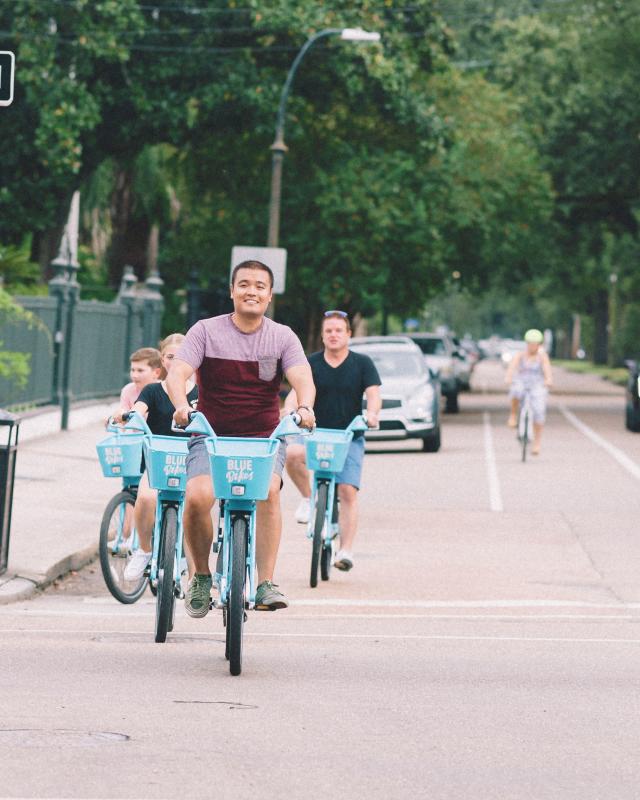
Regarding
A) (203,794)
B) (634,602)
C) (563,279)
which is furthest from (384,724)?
(563,279)

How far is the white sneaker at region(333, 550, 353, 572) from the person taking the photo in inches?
467

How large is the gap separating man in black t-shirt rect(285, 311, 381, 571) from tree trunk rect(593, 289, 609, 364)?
83.0m

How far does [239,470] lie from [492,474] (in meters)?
14.1

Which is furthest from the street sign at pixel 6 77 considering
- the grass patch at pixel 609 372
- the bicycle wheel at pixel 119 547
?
the grass patch at pixel 609 372

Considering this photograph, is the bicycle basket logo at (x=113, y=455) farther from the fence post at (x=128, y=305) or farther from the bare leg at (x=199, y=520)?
the fence post at (x=128, y=305)

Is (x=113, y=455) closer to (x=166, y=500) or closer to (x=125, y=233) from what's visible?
(x=166, y=500)

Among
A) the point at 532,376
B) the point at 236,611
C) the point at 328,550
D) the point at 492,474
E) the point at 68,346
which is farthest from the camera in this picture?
the point at 68,346

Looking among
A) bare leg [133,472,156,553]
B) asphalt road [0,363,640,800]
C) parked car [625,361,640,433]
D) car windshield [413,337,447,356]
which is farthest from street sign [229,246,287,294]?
bare leg [133,472,156,553]

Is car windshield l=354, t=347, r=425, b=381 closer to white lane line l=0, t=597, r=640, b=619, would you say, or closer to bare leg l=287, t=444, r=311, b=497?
bare leg l=287, t=444, r=311, b=497

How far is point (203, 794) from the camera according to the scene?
557 centimetres

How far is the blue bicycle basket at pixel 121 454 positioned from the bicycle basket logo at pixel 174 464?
1.47m

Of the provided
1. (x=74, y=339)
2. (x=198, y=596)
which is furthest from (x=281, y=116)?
(x=198, y=596)

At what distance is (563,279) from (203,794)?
78.5m

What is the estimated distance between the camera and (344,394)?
479 inches
